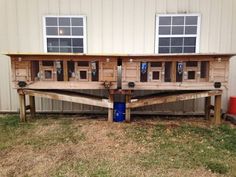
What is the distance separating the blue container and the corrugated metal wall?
1.41 meters

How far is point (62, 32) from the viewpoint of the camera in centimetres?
545

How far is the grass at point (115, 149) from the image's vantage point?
2.92 meters

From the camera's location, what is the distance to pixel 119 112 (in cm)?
488

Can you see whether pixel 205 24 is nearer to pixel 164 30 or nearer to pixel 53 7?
pixel 164 30

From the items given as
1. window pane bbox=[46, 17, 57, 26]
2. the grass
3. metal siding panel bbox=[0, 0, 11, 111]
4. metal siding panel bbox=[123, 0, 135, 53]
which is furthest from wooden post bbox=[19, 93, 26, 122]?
metal siding panel bbox=[123, 0, 135, 53]

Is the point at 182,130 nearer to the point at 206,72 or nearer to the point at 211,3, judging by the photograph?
the point at 206,72

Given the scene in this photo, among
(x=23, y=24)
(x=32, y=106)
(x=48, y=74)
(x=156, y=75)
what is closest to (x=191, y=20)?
(x=156, y=75)

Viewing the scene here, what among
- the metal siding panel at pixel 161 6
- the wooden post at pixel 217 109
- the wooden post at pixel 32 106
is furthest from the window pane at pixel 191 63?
the wooden post at pixel 32 106

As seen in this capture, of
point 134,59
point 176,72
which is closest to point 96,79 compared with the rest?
point 134,59

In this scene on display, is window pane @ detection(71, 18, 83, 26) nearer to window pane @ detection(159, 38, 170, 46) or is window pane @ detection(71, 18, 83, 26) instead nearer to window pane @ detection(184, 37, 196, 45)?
window pane @ detection(159, 38, 170, 46)

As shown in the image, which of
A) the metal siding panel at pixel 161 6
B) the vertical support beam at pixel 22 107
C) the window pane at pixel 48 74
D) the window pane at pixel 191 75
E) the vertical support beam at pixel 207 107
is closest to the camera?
the window pane at pixel 191 75

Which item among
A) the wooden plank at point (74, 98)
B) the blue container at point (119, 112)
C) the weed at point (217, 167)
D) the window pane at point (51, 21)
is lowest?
the weed at point (217, 167)

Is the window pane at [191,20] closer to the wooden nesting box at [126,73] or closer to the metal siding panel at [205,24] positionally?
the metal siding panel at [205,24]

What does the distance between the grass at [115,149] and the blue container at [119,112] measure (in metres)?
0.26
